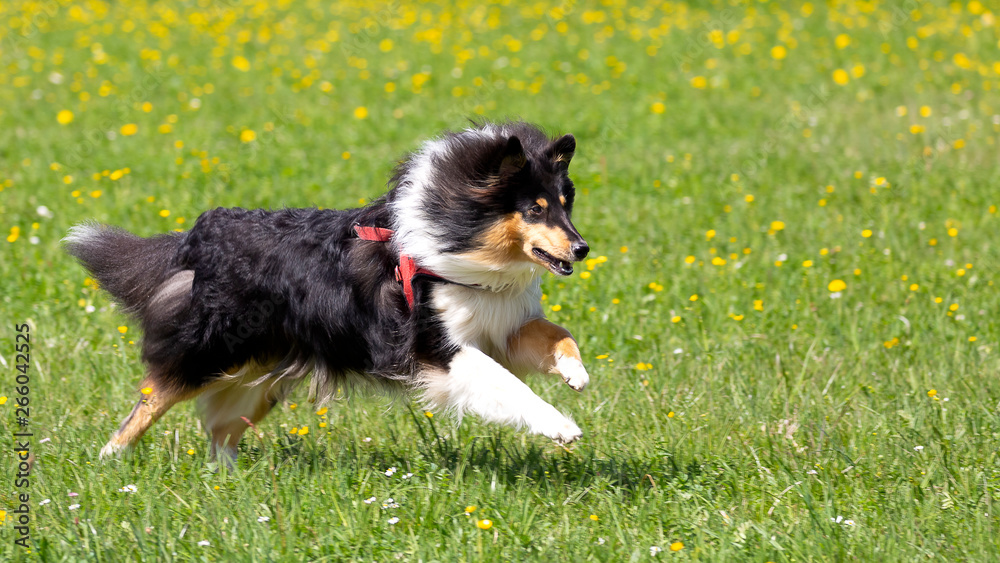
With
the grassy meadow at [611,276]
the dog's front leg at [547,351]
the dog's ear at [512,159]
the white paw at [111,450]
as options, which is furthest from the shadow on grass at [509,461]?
the dog's ear at [512,159]

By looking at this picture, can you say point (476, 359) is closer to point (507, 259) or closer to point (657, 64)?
point (507, 259)

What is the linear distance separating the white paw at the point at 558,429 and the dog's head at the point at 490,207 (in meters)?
0.55

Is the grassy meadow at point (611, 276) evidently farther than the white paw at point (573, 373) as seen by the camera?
No

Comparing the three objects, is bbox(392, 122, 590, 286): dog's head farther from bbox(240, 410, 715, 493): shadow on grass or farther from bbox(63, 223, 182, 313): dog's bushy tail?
bbox(63, 223, 182, 313): dog's bushy tail

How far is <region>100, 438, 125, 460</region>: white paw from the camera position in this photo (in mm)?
4234

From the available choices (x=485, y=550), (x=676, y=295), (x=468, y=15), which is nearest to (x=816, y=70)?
(x=468, y=15)

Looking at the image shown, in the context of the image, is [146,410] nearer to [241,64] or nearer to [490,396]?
[490,396]

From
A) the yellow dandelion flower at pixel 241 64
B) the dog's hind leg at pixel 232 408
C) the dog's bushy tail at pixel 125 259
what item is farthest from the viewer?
the yellow dandelion flower at pixel 241 64

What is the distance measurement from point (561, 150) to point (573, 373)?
905 mm

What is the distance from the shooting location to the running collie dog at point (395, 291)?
390 cm

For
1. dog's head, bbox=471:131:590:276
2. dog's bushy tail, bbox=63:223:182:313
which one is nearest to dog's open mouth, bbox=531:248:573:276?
dog's head, bbox=471:131:590:276

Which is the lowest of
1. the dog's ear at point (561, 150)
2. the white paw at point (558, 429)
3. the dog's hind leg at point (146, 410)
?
the dog's hind leg at point (146, 410)

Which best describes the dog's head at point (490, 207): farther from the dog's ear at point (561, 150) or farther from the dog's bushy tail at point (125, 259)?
the dog's bushy tail at point (125, 259)

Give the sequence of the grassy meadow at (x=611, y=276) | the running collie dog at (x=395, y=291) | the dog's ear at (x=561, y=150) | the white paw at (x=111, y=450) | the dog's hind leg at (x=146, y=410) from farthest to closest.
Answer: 1. the dog's hind leg at (x=146, y=410)
2. the white paw at (x=111, y=450)
3. the dog's ear at (x=561, y=150)
4. the running collie dog at (x=395, y=291)
5. the grassy meadow at (x=611, y=276)
